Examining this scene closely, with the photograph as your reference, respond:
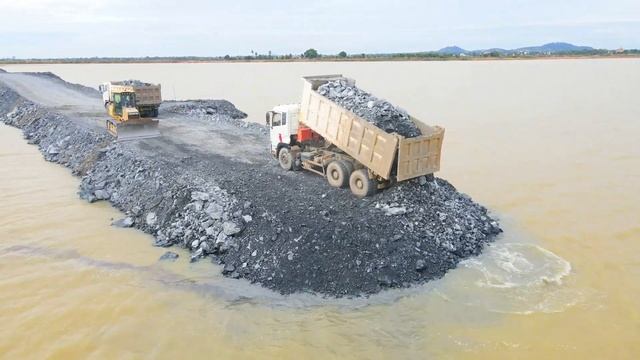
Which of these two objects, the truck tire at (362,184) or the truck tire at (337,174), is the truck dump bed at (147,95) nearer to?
the truck tire at (337,174)

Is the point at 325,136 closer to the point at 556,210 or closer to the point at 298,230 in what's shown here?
the point at 298,230

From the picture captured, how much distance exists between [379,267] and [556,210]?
7.05 meters

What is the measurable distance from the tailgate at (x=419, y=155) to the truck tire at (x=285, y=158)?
424 centimetres

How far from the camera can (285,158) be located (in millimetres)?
15180

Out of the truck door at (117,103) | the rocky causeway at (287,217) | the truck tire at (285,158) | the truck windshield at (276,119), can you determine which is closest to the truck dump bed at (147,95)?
the truck door at (117,103)

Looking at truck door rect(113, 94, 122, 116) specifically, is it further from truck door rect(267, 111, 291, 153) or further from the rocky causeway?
truck door rect(267, 111, 291, 153)

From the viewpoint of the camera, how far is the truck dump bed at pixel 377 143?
463 inches

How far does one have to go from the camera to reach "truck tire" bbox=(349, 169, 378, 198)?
1244 centimetres


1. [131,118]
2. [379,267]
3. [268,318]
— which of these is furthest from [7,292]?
[131,118]

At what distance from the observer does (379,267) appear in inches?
407

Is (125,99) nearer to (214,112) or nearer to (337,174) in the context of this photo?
(214,112)

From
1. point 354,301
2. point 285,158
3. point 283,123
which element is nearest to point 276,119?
point 283,123

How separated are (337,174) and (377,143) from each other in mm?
1693

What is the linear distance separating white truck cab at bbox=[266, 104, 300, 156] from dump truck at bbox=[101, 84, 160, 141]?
21.7 ft
